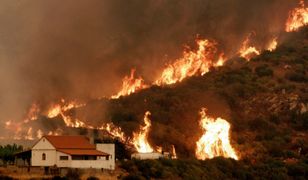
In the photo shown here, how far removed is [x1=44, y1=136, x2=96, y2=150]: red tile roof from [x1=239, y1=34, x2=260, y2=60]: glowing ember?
9448 centimetres

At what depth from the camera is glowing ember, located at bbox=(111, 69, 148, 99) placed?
16844 cm

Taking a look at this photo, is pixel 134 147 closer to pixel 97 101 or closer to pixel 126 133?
pixel 126 133

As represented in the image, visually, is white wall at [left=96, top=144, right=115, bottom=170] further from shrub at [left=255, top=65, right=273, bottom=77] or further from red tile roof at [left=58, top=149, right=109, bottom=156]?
shrub at [left=255, top=65, right=273, bottom=77]

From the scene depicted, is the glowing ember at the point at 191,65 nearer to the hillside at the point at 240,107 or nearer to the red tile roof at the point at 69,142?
the hillside at the point at 240,107

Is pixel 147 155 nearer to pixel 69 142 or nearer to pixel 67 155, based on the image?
pixel 69 142

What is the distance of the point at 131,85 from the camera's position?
562 feet

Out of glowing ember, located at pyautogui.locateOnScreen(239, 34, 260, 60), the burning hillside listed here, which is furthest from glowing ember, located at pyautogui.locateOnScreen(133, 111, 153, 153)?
glowing ember, located at pyautogui.locateOnScreen(239, 34, 260, 60)

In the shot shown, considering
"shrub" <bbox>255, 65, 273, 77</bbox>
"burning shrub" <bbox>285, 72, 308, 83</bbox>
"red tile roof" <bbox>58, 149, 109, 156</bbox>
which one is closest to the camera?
"red tile roof" <bbox>58, 149, 109, 156</bbox>

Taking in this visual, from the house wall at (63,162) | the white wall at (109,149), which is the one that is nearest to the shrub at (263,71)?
the white wall at (109,149)

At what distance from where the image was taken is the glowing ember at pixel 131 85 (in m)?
168

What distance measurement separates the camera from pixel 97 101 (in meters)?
158

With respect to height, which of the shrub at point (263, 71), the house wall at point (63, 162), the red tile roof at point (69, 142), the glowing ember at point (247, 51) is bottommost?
the house wall at point (63, 162)

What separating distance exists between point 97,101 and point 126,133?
2811 cm

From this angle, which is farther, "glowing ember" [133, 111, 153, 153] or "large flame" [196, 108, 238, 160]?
"glowing ember" [133, 111, 153, 153]
